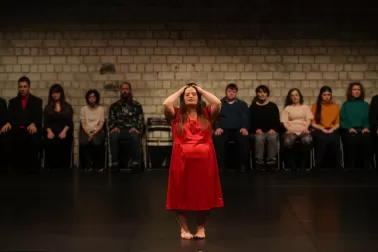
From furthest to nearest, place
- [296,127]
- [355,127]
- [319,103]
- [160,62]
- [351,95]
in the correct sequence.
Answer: [160,62]
[351,95]
[319,103]
[355,127]
[296,127]

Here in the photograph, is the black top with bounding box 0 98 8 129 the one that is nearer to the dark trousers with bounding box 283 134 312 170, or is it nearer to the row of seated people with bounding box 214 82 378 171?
the row of seated people with bounding box 214 82 378 171

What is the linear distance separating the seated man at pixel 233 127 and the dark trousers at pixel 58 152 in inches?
87.3

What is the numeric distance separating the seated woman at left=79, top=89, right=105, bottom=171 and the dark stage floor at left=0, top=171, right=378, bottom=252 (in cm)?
97

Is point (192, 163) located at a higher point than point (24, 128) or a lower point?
lower

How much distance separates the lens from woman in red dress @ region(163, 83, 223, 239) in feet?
16.9

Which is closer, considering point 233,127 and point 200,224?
point 200,224

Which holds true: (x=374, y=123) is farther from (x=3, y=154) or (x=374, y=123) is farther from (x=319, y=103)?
(x=3, y=154)

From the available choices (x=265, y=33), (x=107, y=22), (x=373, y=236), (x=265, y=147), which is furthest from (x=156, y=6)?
(x=373, y=236)

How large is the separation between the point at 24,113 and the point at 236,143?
3.15m

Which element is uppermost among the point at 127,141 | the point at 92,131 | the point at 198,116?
the point at 198,116

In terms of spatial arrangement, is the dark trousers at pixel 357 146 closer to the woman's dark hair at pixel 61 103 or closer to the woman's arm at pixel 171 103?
the woman's dark hair at pixel 61 103

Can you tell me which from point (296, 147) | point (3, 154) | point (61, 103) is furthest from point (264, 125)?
point (3, 154)

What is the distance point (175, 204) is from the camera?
5.17 m

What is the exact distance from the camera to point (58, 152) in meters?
10.1
